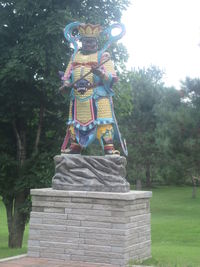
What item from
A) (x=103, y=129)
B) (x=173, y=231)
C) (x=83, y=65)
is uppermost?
(x=83, y=65)

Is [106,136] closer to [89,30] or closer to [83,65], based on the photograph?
[83,65]

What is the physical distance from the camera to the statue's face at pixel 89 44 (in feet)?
28.0

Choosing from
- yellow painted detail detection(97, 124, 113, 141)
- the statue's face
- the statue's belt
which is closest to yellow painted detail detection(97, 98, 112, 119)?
yellow painted detail detection(97, 124, 113, 141)

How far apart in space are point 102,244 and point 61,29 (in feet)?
17.7

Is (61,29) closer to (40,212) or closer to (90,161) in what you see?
(90,161)

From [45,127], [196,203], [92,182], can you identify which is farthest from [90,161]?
[196,203]

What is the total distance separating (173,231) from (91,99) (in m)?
8.94

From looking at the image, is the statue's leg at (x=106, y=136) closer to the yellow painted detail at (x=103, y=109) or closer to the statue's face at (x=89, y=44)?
the yellow painted detail at (x=103, y=109)

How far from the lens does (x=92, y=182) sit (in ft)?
25.9

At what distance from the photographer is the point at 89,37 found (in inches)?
336

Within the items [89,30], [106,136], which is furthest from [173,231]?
[89,30]

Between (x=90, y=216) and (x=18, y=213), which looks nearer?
(x=90, y=216)

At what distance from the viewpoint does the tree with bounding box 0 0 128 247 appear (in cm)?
1098

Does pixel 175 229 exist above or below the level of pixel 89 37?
below
